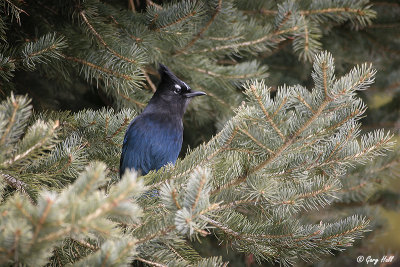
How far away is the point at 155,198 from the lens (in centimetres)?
207

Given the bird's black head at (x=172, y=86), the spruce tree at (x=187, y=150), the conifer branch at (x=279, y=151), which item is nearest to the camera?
the spruce tree at (x=187, y=150)

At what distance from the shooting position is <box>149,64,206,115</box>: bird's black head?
3492mm

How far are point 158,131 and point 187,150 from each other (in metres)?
1.27

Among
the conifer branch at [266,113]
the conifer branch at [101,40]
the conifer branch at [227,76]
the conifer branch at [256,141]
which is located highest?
the conifer branch at [266,113]

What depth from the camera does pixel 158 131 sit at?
348 cm

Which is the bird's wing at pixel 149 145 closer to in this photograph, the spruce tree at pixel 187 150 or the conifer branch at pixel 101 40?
the spruce tree at pixel 187 150

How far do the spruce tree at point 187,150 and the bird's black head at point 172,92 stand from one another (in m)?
0.10

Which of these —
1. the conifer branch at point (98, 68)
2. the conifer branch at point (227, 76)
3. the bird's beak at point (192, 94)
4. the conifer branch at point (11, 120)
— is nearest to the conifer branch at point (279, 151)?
the conifer branch at point (11, 120)

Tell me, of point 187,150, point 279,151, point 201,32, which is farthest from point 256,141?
point 201,32

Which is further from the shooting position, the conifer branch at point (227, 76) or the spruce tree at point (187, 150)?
the conifer branch at point (227, 76)

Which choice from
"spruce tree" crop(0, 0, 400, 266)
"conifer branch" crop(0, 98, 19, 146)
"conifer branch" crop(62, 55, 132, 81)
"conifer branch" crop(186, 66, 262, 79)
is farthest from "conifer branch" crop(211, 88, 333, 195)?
"conifer branch" crop(186, 66, 262, 79)

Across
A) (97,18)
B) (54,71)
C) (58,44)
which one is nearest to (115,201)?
(58,44)

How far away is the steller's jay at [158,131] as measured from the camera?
11.2ft

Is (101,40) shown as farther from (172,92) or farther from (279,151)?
(279,151)
